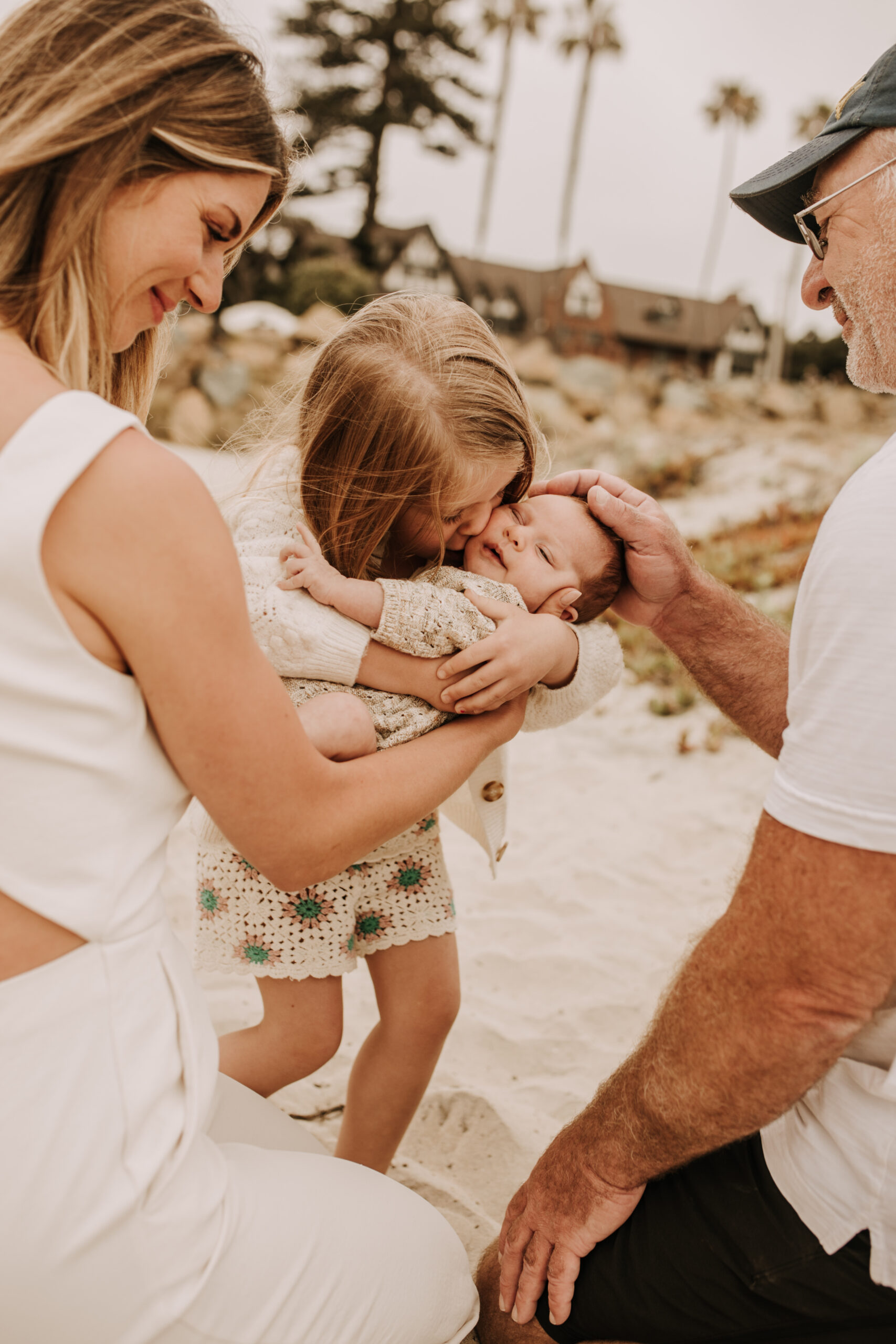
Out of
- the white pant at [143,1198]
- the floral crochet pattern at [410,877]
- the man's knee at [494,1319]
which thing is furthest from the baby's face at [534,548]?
the man's knee at [494,1319]

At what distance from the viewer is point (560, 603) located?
2.49 m

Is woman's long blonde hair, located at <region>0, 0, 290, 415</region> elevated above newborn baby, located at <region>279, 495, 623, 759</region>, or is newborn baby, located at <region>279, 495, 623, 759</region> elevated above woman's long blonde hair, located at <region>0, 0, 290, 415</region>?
woman's long blonde hair, located at <region>0, 0, 290, 415</region>

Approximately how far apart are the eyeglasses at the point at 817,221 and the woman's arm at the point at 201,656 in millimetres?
1666

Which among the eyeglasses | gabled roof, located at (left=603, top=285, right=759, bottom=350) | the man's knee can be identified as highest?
the eyeglasses

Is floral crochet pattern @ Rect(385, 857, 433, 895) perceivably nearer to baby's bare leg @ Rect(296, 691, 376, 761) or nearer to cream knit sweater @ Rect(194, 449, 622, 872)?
cream knit sweater @ Rect(194, 449, 622, 872)

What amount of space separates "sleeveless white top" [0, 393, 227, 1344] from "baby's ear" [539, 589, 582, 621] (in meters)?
1.29

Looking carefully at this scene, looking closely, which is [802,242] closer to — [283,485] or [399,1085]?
[283,485]

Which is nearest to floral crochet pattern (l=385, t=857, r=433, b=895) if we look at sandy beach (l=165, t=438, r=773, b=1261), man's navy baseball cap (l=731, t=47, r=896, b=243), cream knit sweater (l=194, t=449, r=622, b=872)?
cream knit sweater (l=194, t=449, r=622, b=872)

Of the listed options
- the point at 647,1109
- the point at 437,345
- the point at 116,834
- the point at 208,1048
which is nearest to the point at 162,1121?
A: the point at 208,1048

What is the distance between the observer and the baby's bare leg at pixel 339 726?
195 centimetres

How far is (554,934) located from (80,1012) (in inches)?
117

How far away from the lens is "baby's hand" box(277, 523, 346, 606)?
209 cm

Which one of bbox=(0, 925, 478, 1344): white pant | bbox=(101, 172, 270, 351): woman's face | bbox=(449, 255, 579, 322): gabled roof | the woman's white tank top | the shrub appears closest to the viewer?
the woman's white tank top

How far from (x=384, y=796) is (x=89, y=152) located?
44.3 inches
